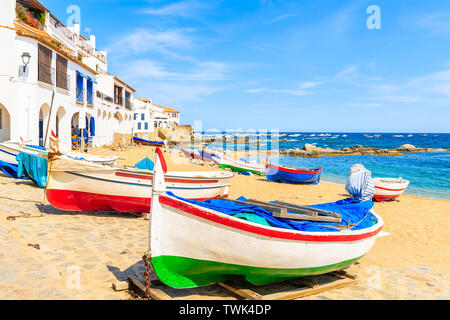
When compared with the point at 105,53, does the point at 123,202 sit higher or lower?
lower

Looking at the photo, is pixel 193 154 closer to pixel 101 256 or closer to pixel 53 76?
pixel 53 76

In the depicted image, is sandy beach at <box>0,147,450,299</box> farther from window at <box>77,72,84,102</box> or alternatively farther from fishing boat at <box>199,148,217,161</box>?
fishing boat at <box>199,148,217,161</box>

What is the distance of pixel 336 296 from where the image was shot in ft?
17.6

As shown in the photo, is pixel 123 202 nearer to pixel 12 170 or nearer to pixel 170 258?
pixel 170 258

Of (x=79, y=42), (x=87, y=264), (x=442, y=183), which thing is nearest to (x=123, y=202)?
(x=87, y=264)

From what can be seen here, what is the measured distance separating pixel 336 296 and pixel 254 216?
1.99 m

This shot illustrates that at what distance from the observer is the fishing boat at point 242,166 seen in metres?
24.6

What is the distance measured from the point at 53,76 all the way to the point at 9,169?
8.04m

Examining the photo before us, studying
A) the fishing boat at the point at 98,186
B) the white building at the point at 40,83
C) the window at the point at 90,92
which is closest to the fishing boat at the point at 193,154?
the white building at the point at 40,83

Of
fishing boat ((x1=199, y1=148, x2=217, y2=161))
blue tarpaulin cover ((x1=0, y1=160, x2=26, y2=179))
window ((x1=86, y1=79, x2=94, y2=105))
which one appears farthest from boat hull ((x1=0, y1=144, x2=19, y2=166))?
fishing boat ((x1=199, y1=148, x2=217, y2=161))

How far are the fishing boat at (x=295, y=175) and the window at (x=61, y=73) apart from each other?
573 inches

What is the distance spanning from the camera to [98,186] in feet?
29.2

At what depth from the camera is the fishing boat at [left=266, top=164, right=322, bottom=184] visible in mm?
20875
